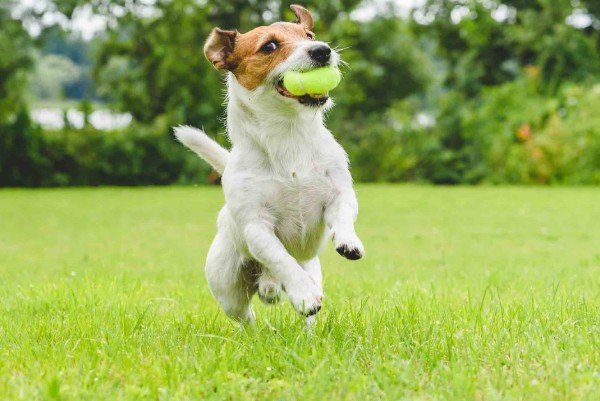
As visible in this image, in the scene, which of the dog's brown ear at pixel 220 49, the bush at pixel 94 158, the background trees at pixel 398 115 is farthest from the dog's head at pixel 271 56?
the bush at pixel 94 158

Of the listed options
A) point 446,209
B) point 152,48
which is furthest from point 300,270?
point 152,48

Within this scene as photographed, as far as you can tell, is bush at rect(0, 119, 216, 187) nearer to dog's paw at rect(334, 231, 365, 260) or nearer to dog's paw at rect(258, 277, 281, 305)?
dog's paw at rect(258, 277, 281, 305)

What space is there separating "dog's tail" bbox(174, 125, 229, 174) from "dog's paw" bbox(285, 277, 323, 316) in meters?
1.36

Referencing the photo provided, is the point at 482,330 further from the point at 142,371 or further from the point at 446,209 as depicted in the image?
the point at 446,209

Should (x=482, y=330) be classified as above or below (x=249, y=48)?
below

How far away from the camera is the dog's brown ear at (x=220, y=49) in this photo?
4.22m

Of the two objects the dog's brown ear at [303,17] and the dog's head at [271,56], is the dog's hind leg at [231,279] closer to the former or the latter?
the dog's head at [271,56]

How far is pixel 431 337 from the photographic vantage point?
3.52m

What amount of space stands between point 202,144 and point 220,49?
71 cm

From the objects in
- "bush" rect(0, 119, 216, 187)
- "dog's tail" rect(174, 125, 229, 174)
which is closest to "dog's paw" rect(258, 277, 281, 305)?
"dog's tail" rect(174, 125, 229, 174)

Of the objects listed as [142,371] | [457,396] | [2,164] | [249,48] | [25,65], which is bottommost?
[2,164]

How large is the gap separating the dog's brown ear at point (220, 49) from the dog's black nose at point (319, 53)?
561 millimetres

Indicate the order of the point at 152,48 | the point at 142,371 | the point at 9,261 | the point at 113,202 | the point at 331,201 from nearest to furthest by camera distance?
the point at 142,371
the point at 331,201
the point at 9,261
the point at 113,202
the point at 152,48

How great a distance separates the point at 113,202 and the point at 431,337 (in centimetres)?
1517
